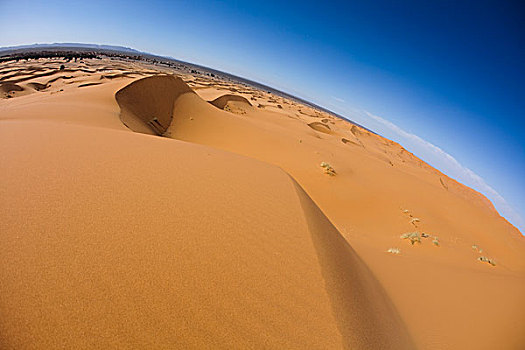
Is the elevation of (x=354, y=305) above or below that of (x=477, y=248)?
above

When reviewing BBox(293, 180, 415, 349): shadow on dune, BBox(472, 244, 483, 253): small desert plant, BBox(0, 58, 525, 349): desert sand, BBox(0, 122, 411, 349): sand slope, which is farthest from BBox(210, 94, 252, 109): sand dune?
BBox(472, 244, 483, 253): small desert plant

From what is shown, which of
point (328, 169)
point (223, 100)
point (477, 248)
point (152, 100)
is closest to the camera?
point (477, 248)

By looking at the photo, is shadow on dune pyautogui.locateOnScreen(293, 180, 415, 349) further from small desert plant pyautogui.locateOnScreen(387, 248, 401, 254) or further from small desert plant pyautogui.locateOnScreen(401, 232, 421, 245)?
small desert plant pyautogui.locateOnScreen(401, 232, 421, 245)

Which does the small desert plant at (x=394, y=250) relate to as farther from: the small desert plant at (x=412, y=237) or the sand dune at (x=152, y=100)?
the sand dune at (x=152, y=100)

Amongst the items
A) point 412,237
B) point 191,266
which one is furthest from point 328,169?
point 191,266

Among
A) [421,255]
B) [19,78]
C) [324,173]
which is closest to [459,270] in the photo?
[421,255]

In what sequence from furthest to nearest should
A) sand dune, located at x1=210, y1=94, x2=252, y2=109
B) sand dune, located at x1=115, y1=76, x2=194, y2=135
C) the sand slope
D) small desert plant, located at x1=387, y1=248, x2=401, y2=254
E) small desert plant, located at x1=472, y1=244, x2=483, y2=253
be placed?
sand dune, located at x1=210, y1=94, x2=252, y2=109, sand dune, located at x1=115, y1=76, x2=194, y2=135, small desert plant, located at x1=472, y1=244, x2=483, y2=253, small desert plant, located at x1=387, y1=248, x2=401, y2=254, the sand slope

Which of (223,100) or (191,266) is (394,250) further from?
(223,100)

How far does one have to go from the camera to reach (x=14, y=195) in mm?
2303

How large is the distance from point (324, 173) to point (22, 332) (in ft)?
30.3

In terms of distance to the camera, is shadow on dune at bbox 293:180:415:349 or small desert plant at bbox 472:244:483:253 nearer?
shadow on dune at bbox 293:180:415:349

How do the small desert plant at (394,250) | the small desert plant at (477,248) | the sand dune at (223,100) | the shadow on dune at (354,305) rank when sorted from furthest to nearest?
the sand dune at (223,100) < the small desert plant at (477,248) < the small desert plant at (394,250) < the shadow on dune at (354,305)

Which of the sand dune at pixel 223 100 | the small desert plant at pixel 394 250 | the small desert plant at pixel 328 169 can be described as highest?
A: the sand dune at pixel 223 100

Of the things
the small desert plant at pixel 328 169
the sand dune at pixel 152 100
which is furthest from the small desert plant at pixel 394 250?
the sand dune at pixel 152 100
